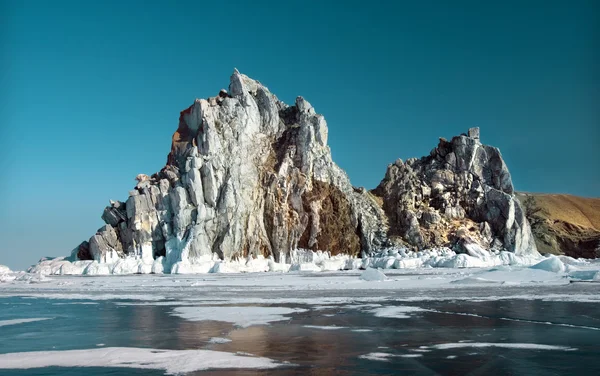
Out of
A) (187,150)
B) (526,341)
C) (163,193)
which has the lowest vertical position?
(526,341)

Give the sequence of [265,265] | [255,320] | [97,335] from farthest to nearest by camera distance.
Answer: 1. [265,265]
2. [255,320]
3. [97,335]

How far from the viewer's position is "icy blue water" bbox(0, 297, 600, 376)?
8711mm

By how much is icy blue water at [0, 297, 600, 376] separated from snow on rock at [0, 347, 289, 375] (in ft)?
1.35

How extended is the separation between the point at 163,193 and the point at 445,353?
58194 millimetres

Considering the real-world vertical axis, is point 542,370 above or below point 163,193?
below

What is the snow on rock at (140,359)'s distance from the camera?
899 cm

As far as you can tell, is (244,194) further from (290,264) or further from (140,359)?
(140,359)

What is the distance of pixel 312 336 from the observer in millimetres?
12297

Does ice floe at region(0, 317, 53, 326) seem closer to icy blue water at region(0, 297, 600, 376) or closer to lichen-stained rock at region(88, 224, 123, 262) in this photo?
icy blue water at region(0, 297, 600, 376)

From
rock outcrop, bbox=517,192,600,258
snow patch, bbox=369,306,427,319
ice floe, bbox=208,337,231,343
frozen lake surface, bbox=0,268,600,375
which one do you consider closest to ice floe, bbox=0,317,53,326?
frozen lake surface, bbox=0,268,600,375

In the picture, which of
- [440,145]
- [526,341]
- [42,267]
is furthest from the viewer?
[440,145]

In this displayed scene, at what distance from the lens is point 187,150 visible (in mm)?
69500

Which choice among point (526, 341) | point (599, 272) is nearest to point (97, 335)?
point (526, 341)

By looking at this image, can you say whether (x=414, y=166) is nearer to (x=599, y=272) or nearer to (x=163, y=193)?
Result: (x=163, y=193)
